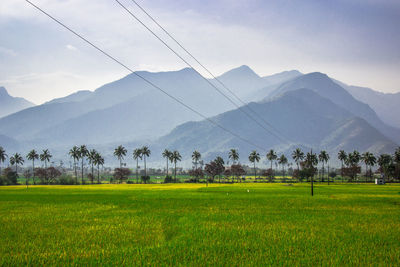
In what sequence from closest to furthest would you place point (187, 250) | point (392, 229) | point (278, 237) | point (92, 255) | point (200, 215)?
point (92, 255)
point (187, 250)
point (278, 237)
point (392, 229)
point (200, 215)

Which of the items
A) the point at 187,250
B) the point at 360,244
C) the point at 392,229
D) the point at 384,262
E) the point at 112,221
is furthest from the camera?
the point at 112,221

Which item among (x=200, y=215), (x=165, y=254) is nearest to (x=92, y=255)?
(x=165, y=254)

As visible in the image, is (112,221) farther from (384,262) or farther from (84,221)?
(384,262)

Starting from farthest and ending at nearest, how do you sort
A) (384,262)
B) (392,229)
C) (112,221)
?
(112,221)
(392,229)
(384,262)

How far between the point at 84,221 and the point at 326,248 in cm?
2042

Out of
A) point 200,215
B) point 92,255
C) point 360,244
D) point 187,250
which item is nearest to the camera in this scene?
point 92,255

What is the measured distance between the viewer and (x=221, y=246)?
68.7 feet

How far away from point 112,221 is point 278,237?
48.9 feet

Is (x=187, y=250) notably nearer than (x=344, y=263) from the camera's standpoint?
No

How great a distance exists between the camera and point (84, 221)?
31297mm

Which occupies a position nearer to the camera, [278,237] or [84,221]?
[278,237]

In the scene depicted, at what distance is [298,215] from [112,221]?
18075 mm

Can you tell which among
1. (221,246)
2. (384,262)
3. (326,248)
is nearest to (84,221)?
(221,246)

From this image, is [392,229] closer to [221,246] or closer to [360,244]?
[360,244]
